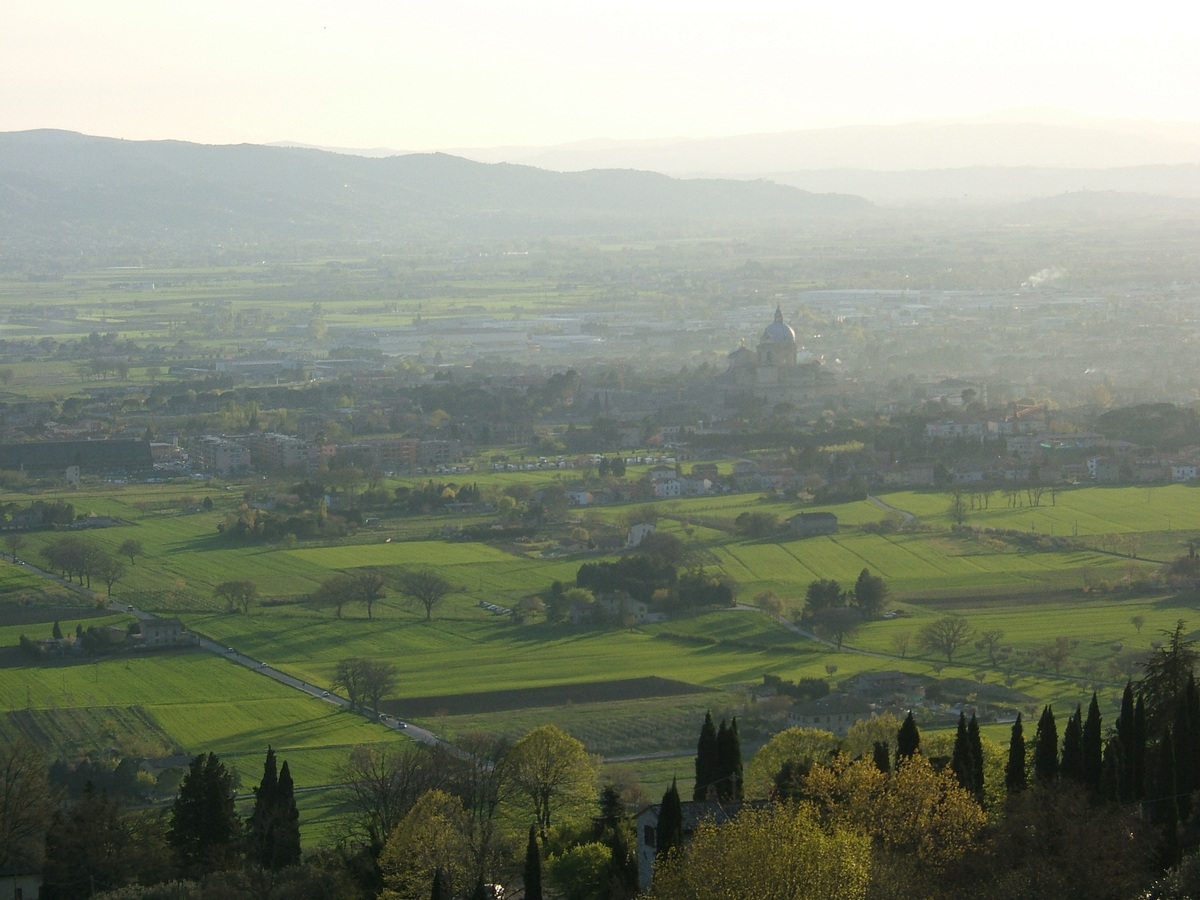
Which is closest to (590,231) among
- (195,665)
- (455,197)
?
(455,197)

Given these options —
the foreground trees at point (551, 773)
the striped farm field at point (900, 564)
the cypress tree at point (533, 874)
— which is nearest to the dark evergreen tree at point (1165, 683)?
the foreground trees at point (551, 773)

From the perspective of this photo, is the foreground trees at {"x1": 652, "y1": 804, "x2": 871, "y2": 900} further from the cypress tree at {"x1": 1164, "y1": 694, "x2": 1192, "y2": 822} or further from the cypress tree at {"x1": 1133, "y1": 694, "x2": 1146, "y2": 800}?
the cypress tree at {"x1": 1164, "y1": 694, "x2": 1192, "y2": 822}

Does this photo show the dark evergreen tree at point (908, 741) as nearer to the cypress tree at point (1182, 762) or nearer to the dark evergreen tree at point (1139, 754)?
the dark evergreen tree at point (1139, 754)

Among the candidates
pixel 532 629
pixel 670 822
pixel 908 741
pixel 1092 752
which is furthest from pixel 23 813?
pixel 532 629

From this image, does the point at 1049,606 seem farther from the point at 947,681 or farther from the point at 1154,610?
the point at 947,681

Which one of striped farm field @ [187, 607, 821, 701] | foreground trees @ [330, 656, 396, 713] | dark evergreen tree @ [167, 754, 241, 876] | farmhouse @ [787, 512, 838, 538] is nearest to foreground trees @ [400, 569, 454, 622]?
striped farm field @ [187, 607, 821, 701]

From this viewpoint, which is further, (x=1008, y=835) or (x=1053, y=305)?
(x=1053, y=305)

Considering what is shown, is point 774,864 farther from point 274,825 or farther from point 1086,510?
point 1086,510
